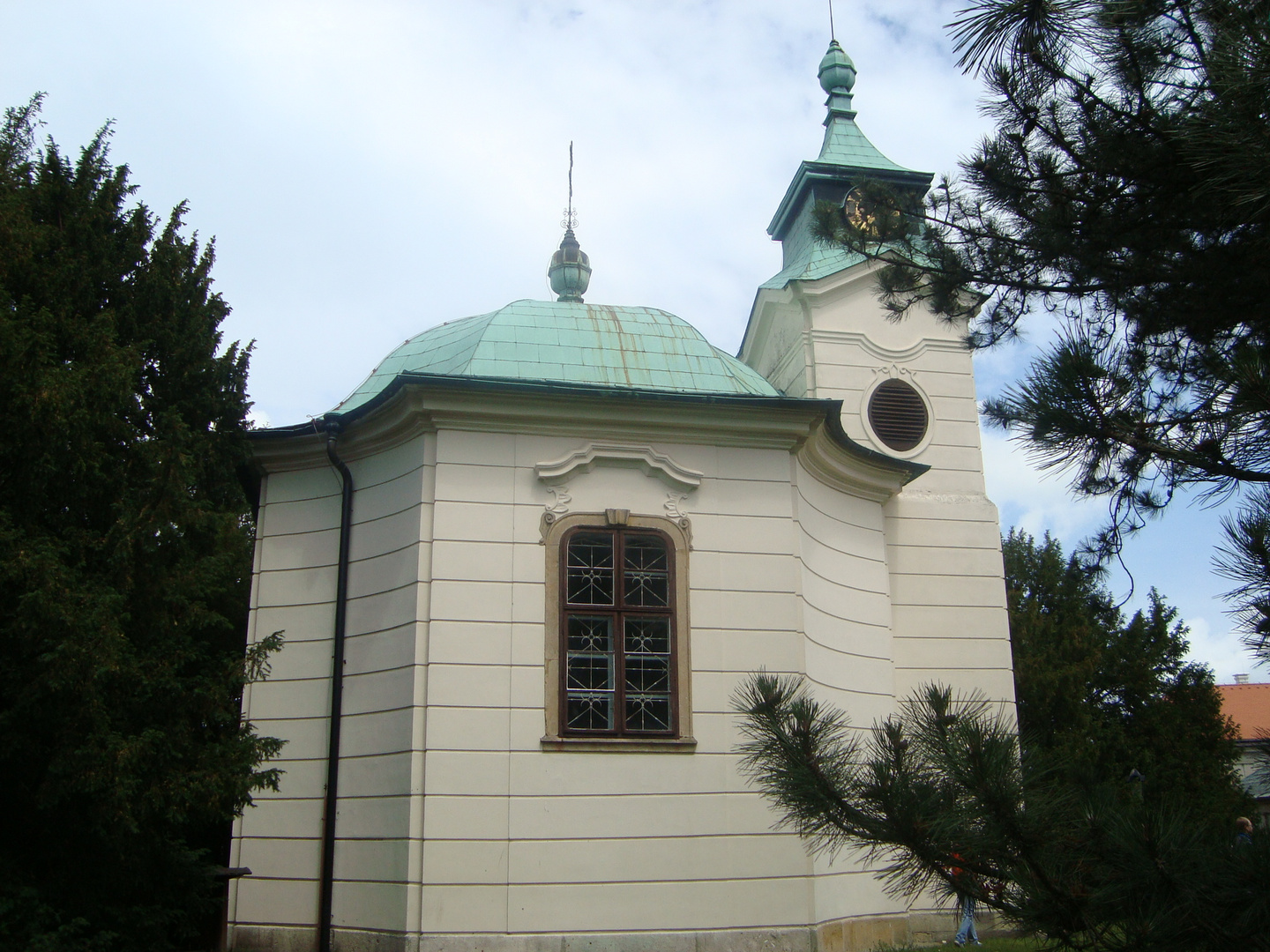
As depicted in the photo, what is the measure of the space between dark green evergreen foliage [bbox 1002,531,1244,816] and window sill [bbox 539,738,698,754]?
16913mm

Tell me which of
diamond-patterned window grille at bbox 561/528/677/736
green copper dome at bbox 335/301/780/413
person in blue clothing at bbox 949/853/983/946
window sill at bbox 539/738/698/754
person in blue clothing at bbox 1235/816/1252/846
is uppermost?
green copper dome at bbox 335/301/780/413

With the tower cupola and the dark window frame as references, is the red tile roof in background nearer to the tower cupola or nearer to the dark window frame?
the tower cupola

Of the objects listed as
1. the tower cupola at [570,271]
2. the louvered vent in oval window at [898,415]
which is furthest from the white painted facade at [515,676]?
the tower cupola at [570,271]

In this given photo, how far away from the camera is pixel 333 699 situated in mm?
11242

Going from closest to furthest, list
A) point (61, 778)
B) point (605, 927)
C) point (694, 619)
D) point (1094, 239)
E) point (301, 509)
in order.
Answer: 1. point (1094, 239)
2. point (61, 778)
3. point (605, 927)
4. point (694, 619)
5. point (301, 509)

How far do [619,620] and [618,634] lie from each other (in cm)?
14

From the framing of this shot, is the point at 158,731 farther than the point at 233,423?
No

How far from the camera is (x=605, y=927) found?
33.0 feet

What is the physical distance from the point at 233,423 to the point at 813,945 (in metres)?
7.84

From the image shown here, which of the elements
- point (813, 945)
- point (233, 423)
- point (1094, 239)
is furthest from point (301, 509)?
point (1094, 239)

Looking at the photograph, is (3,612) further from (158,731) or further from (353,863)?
(353,863)

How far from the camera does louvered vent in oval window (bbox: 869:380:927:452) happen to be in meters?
15.0

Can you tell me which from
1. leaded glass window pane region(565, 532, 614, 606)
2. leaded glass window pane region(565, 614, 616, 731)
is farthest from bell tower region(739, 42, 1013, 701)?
leaded glass window pane region(565, 614, 616, 731)

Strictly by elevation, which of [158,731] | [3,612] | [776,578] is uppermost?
[776,578]
